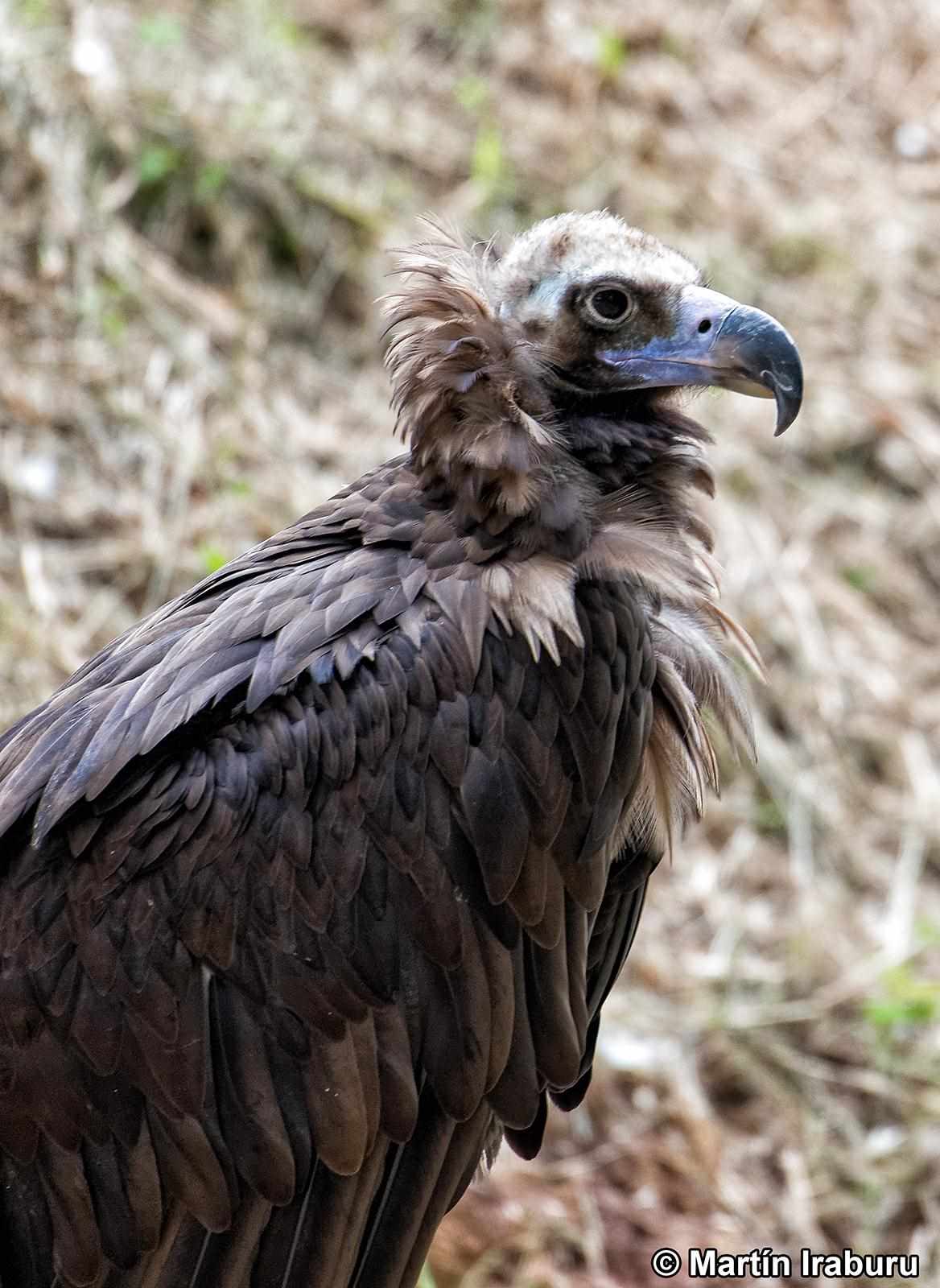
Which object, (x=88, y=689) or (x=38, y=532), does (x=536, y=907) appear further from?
(x=38, y=532)

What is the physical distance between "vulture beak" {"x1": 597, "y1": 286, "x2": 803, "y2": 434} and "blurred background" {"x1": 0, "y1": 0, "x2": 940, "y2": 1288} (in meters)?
2.38

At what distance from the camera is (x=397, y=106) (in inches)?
313

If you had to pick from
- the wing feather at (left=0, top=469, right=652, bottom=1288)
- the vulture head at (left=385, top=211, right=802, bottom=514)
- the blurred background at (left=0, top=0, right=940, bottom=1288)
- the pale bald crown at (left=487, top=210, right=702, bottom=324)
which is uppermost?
the blurred background at (left=0, top=0, right=940, bottom=1288)

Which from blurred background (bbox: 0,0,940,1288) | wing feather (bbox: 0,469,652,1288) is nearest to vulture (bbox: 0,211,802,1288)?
wing feather (bbox: 0,469,652,1288)

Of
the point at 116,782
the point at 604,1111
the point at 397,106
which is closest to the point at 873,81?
the point at 397,106

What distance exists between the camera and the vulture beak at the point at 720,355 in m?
3.11

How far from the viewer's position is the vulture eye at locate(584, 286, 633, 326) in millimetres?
3221

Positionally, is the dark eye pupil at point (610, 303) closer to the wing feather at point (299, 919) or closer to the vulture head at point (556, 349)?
the vulture head at point (556, 349)

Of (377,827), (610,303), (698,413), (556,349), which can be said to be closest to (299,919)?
(377,827)

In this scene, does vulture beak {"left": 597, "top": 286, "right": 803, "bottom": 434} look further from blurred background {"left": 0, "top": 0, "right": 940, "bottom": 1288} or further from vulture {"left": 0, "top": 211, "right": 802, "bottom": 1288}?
blurred background {"left": 0, "top": 0, "right": 940, "bottom": 1288}

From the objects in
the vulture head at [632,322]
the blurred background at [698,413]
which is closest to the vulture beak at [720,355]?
the vulture head at [632,322]

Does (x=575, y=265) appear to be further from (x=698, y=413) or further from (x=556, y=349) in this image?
(x=698, y=413)

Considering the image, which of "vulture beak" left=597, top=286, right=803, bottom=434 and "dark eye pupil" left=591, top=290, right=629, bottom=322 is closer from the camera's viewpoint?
"vulture beak" left=597, top=286, right=803, bottom=434

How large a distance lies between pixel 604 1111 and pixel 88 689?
2.46 meters
